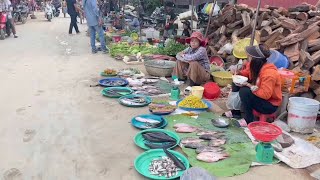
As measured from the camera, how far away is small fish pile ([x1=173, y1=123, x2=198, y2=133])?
13.4 ft

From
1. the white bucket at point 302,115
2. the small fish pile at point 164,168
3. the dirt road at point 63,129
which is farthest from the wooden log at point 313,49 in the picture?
the small fish pile at point 164,168

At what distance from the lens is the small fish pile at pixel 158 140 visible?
144 inches

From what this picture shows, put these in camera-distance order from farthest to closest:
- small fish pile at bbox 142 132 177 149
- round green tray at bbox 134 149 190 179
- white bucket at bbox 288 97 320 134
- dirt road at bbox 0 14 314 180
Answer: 1. white bucket at bbox 288 97 320 134
2. small fish pile at bbox 142 132 177 149
3. dirt road at bbox 0 14 314 180
4. round green tray at bbox 134 149 190 179

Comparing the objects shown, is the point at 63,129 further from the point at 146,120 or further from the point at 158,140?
the point at 158,140

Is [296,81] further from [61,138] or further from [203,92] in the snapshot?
[61,138]

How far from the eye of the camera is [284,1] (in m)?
8.61

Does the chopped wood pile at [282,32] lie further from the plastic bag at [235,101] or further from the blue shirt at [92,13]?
the blue shirt at [92,13]

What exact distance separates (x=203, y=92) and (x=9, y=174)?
3302mm

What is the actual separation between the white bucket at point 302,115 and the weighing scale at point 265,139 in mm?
816

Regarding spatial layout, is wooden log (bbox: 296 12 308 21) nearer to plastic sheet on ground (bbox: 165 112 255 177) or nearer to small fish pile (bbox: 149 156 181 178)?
plastic sheet on ground (bbox: 165 112 255 177)

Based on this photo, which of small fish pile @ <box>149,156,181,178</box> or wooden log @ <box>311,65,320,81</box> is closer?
small fish pile @ <box>149,156,181,178</box>

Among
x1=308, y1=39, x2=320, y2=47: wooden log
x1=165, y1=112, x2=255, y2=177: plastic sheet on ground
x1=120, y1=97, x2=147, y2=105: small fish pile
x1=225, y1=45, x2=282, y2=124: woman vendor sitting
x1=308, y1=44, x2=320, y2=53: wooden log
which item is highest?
x1=308, y1=39, x2=320, y2=47: wooden log

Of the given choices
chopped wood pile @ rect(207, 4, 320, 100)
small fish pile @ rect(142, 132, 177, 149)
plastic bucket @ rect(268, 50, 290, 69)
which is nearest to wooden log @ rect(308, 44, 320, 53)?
chopped wood pile @ rect(207, 4, 320, 100)

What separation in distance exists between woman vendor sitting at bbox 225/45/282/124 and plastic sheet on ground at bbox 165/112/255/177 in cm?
38
